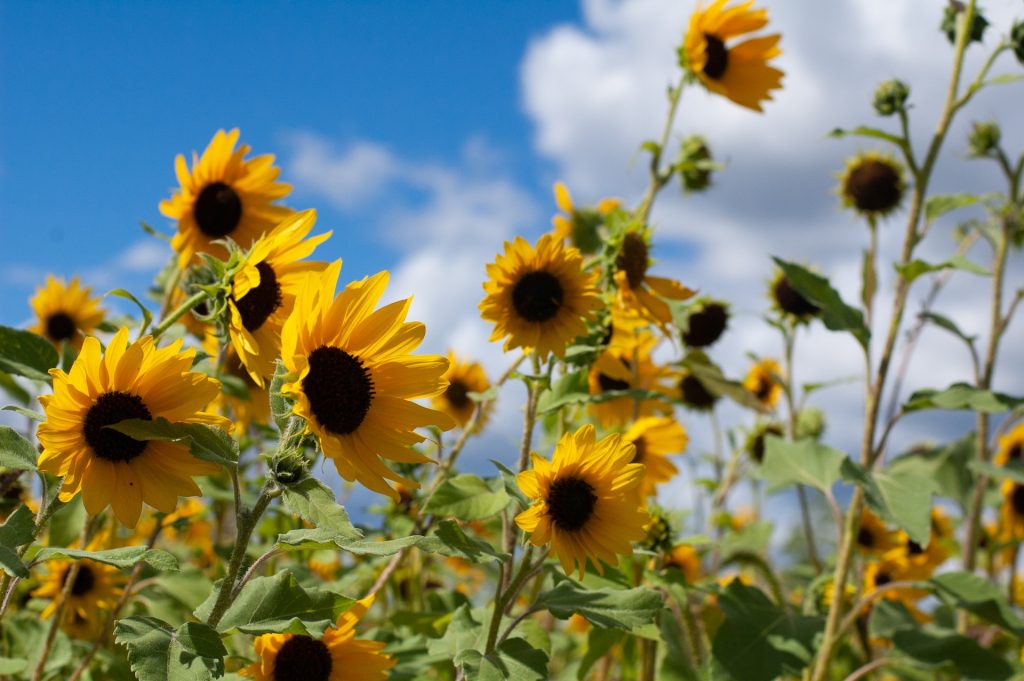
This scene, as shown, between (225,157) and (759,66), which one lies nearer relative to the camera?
(225,157)

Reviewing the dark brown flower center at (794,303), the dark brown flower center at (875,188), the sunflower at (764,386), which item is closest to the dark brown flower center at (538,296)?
the dark brown flower center at (794,303)

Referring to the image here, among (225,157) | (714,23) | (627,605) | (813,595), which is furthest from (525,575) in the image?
(714,23)

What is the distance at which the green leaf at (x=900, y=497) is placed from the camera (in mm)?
1994

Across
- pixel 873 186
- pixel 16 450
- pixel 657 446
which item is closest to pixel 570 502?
pixel 16 450

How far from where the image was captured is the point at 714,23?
8.18 feet

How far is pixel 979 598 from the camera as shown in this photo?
2.29 meters

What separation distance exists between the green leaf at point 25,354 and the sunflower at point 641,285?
1038 mm

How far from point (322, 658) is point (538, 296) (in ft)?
2.37

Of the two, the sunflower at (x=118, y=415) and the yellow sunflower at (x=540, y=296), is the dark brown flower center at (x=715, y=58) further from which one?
the sunflower at (x=118, y=415)

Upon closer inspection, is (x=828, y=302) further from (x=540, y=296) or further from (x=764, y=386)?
(x=764, y=386)

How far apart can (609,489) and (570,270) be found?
1.51 feet

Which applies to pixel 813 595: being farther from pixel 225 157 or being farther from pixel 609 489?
pixel 225 157

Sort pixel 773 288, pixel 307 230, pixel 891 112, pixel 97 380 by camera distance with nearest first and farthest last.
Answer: pixel 97 380
pixel 307 230
pixel 891 112
pixel 773 288

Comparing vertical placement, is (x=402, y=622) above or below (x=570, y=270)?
below
